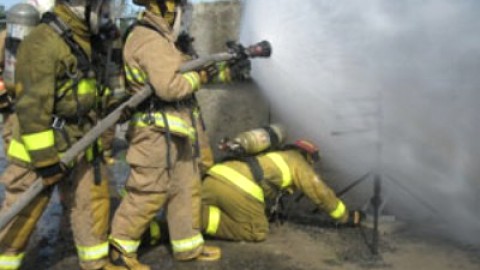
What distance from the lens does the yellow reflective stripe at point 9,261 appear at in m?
4.20

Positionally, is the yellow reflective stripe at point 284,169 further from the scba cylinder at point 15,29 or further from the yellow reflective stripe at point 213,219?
the scba cylinder at point 15,29

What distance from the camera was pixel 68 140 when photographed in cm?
415

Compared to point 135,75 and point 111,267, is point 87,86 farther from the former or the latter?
point 111,267

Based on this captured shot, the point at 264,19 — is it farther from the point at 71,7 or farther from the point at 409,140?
the point at 71,7

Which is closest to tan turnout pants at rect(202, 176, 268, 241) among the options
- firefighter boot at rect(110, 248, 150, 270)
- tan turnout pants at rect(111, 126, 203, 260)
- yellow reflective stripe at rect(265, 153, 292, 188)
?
yellow reflective stripe at rect(265, 153, 292, 188)

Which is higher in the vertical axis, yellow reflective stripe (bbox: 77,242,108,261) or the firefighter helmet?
the firefighter helmet

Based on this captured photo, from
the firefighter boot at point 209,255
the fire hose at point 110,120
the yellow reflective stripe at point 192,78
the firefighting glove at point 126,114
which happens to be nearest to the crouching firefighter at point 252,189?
the firefighter boot at point 209,255

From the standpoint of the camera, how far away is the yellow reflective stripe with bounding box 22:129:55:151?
3877mm

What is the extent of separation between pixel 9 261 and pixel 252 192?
185 centimetres

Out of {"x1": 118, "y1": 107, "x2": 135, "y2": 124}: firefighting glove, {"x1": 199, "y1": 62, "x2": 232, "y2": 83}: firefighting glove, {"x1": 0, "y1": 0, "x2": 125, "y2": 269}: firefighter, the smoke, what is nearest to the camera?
{"x1": 0, "y1": 0, "x2": 125, "y2": 269}: firefighter

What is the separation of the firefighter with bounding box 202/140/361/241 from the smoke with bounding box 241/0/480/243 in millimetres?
479

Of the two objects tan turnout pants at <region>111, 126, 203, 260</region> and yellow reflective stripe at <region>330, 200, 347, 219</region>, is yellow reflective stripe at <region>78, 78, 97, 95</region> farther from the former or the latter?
yellow reflective stripe at <region>330, 200, 347, 219</region>

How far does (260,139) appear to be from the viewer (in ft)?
17.3

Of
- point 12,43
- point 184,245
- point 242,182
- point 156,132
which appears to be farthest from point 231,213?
point 12,43
